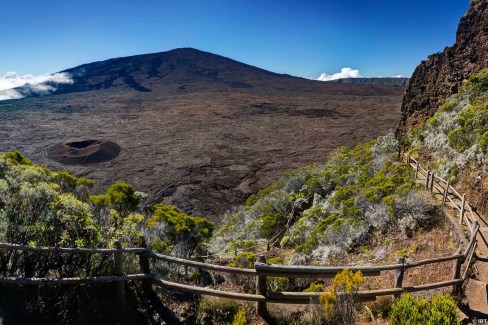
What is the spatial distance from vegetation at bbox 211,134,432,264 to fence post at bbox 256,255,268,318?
15.3 feet

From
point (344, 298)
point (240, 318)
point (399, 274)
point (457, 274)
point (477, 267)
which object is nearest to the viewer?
point (344, 298)

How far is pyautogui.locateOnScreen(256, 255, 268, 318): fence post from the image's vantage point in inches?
177

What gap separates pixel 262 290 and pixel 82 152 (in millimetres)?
40094

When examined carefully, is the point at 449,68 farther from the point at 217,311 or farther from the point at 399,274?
the point at 217,311

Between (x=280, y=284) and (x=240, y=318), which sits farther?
(x=280, y=284)

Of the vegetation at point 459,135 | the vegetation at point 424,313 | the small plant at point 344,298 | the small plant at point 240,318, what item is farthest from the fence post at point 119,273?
the vegetation at point 459,135

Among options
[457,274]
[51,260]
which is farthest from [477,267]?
[51,260]

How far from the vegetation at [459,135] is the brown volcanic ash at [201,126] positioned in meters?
14.0

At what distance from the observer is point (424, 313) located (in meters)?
3.78

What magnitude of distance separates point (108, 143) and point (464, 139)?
127 feet

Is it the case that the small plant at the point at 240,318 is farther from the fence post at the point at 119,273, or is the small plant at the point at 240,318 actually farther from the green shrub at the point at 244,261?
the green shrub at the point at 244,261

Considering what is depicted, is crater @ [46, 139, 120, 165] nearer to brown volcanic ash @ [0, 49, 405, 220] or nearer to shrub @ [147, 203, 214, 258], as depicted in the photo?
brown volcanic ash @ [0, 49, 405, 220]

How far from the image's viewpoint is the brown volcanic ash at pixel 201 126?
3188cm

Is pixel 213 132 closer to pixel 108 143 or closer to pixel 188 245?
pixel 108 143
